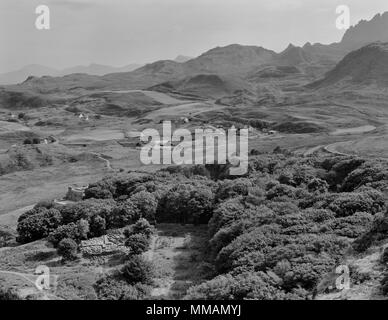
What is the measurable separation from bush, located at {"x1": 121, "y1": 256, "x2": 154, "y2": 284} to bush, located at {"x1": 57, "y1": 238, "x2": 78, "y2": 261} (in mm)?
6159

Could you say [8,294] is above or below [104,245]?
above

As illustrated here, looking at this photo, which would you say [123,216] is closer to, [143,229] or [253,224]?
[143,229]

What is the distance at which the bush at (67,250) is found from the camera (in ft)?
102

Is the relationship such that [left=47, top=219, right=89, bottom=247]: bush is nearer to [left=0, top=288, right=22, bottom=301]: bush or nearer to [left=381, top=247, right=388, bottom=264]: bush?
[left=0, top=288, right=22, bottom=301]: bush

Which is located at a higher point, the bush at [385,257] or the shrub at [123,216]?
the bush at [385,257]

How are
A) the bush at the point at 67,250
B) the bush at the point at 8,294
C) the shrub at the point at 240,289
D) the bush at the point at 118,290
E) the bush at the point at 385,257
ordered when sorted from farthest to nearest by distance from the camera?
the bush at the point at 67,250
the bush at the point at 118,290
the bush at the point at 8,294
the bush at the point at 385,257
the shrub at the point at 240,289

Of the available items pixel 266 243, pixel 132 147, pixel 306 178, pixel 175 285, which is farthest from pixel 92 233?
pixel 132 147

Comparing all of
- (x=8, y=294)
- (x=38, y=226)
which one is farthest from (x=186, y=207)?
(x=8, y=294)

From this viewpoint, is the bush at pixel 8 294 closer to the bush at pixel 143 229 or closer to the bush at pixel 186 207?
the bush at pixel 143 229

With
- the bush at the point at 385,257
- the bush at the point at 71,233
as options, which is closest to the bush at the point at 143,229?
the bush at the point at 71,233

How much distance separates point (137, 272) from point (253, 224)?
8305 mm

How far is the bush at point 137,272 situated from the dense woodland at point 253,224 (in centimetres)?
5

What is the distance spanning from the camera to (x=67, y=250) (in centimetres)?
3111
